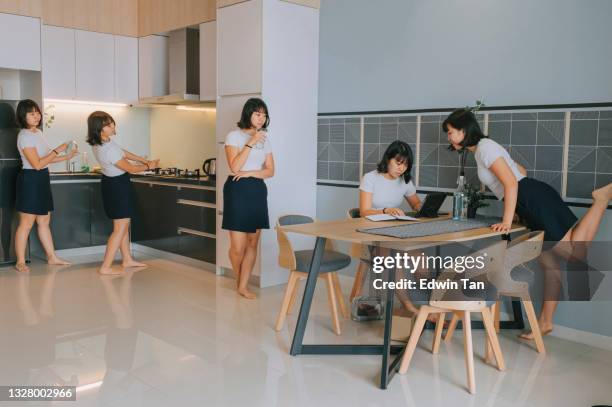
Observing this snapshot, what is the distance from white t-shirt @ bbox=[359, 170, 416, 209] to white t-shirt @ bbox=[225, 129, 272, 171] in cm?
94

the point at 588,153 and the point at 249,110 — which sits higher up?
the point at 249,110

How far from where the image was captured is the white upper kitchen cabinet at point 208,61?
18.6 ft

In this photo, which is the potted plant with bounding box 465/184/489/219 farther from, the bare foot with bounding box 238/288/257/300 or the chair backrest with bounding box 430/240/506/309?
the bare foot with bounding box 238/288/257/300

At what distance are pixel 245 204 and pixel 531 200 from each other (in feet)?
6.98

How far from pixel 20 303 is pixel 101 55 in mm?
3083

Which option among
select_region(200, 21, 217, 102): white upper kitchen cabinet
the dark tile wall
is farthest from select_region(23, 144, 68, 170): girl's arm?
the dark tile wall

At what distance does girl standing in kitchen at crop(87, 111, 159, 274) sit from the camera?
5.33m

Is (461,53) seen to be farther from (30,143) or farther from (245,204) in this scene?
(30,143)

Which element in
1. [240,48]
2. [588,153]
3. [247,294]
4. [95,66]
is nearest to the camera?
[588,153]

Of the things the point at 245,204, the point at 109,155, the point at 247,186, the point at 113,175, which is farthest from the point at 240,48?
the point at 113,175

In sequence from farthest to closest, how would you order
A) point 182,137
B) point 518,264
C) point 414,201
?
point 182,137, point 414,201, point 518,264

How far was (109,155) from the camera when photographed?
17.7 feet

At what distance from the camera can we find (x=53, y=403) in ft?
9.43

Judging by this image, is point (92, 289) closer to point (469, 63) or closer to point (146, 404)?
point (146, 404)
